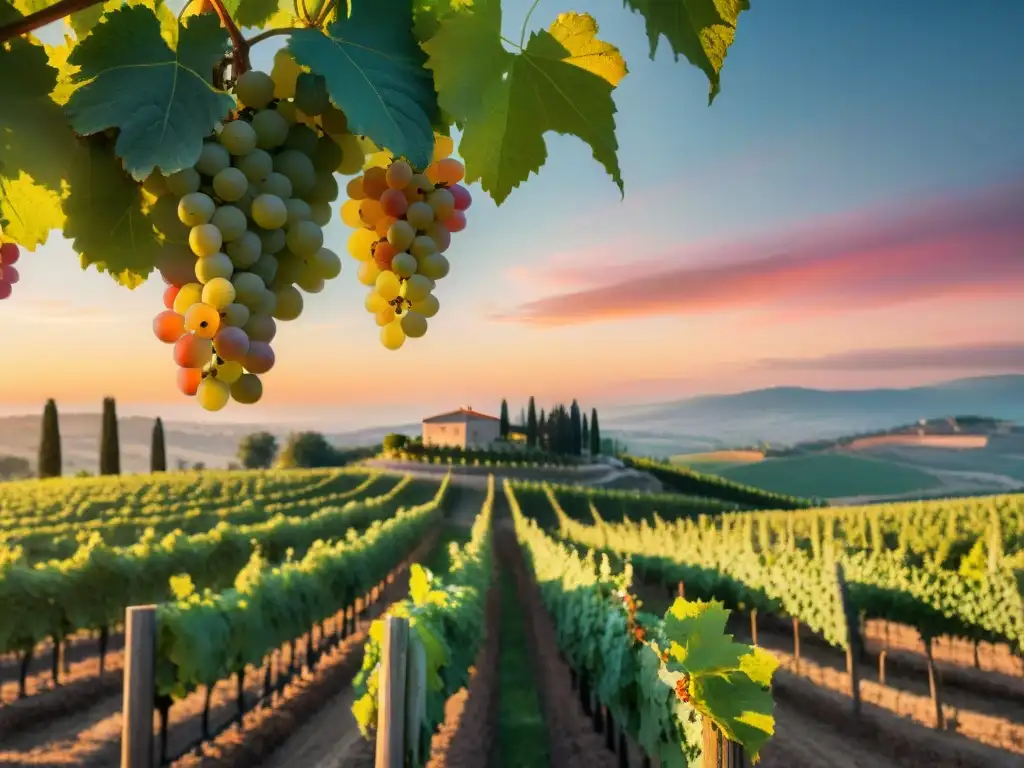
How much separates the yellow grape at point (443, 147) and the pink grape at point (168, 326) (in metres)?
0.36

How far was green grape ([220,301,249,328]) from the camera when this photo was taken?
2.23 ft

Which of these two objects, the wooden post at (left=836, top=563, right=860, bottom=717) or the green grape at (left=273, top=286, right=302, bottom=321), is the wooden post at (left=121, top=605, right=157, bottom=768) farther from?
the wooden post at (left=836, top=563, right=860, bottom=717)

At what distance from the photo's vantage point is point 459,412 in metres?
73.0

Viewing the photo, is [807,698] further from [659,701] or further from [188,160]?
[188,160]

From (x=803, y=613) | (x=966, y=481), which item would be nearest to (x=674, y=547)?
(x=803, y=613)

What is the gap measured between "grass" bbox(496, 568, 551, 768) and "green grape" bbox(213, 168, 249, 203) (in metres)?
7.67

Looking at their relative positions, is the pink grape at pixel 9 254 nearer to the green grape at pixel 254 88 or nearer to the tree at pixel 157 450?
the green grape at pixel 254 88

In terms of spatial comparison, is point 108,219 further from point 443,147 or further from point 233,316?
point 443,147

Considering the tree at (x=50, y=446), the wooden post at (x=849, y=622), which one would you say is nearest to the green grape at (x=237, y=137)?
the wooden post at (x=849, y=622)

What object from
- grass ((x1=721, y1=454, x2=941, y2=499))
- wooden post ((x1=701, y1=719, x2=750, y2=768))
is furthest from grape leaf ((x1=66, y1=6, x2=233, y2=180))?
grass ((x1=721, y1=454, x2=941, y2=499))

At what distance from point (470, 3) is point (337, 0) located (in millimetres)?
135

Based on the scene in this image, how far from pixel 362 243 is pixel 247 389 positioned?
0.29 metres

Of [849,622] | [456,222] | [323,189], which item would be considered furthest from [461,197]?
[849,622]

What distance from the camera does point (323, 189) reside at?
0.84m
